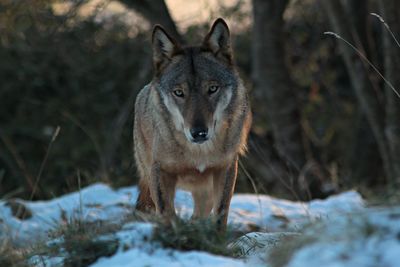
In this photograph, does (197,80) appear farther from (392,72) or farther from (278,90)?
(278,90)

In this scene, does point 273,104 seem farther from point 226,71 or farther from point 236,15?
point 226,71

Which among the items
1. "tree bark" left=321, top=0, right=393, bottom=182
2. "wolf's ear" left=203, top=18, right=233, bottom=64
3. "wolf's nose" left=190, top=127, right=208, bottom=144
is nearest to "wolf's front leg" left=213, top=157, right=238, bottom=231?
"wolf's nose" left=190, top=127, right=208, bottom=144

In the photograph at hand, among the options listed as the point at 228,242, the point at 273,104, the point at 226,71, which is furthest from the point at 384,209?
the point at 273,104

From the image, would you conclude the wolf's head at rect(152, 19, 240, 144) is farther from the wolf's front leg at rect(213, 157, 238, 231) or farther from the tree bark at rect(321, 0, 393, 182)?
the tree bark at rect(321, 0, 393, 182)

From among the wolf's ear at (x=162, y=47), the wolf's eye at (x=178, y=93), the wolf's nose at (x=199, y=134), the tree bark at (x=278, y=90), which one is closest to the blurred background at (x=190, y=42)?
the tree bark at (x=278, y=90)

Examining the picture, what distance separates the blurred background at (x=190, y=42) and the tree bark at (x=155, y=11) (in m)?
0.02

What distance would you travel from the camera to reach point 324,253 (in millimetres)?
3801

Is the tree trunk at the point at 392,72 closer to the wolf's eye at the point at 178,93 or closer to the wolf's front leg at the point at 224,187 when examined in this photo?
the wolf's front leg at the point at 224,187

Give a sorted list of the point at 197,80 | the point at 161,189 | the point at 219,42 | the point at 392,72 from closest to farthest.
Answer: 1. the point at 197,80
2. the point at 161,189
3. the point at 219,42
4. the point at 392,72

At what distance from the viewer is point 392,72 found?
10078 millimetres

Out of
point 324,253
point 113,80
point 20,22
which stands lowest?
point 113,80

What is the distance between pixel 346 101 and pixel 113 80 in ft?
17.4

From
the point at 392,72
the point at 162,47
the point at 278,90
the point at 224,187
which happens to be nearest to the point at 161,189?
the point at 224,187

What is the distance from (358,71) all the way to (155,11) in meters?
3.16
